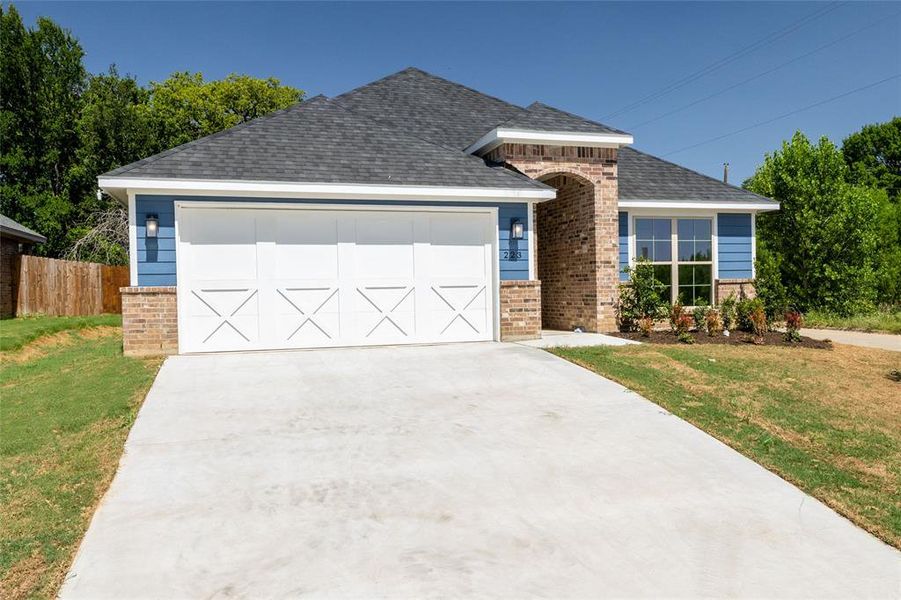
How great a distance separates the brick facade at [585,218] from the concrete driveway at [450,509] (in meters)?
5.82

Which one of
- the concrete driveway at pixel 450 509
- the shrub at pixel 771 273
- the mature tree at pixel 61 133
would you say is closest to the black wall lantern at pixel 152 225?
the concrete driveway at pixel 450 509

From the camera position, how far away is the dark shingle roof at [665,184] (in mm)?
14297

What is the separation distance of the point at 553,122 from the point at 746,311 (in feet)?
17.7

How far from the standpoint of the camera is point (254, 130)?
11.9 metres

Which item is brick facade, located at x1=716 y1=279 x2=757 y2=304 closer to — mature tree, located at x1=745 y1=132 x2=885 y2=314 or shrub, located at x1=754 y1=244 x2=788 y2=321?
shrub, located at x1=754 y1=244 x2=788 y2=321

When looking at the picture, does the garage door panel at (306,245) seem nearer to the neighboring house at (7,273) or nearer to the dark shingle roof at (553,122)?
the dark shingle roof at (553,122)

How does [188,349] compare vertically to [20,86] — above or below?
below

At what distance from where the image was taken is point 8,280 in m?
19.1

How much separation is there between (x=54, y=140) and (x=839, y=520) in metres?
36.7

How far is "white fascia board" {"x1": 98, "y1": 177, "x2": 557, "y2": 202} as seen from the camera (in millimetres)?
10023

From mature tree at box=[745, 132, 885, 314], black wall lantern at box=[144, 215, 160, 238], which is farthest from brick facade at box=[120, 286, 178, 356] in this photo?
mature tree at box=[745, 132, 885, 314]

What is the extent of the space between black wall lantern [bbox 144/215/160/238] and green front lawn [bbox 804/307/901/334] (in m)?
15.9

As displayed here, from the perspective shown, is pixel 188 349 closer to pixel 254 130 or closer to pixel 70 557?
pixel 254 130

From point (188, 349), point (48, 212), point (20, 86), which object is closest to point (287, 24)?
point (188, 349)
